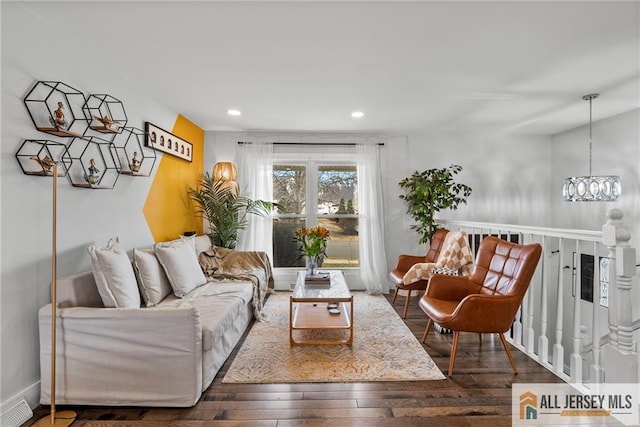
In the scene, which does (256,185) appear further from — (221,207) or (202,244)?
(202,244)

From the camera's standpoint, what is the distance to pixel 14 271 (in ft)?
6.15

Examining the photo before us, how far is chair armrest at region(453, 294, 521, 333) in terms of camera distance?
227cm

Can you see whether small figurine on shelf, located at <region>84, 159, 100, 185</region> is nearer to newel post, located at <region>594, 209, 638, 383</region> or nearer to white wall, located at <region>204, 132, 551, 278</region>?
newel post, located at <region>594, 209, 638, 383</region>

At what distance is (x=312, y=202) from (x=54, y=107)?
10.9 feet

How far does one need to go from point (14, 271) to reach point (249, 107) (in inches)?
100

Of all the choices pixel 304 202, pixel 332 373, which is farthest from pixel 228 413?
pixel 304 202

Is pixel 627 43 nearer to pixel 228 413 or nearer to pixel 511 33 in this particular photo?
pixel 511 33

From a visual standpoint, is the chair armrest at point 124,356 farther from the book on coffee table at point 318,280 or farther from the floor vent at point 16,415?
the book on coffee table at point 318,280

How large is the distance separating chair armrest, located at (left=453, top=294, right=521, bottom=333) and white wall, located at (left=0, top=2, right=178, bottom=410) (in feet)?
8.94

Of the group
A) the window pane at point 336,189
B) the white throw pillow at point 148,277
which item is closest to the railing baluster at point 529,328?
the window pane at point 336,189

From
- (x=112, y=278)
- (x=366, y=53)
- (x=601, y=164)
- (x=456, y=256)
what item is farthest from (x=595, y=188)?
(x=112, y=278)

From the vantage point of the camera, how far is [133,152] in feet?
10.0

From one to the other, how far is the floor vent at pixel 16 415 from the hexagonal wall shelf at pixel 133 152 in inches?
68.6

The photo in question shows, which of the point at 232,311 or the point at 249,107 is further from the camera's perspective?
the point at 249,107
